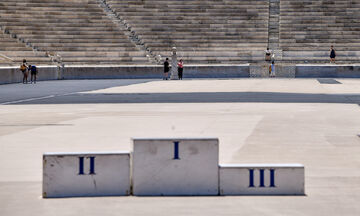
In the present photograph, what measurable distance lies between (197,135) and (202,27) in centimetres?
4561

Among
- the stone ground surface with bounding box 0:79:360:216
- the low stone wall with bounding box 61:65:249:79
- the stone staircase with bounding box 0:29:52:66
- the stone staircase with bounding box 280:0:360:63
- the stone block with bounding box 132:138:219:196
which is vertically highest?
the stone staircase with bounding box 280:0:360:63

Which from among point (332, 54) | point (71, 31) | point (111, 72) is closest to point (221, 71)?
point (111, 72)

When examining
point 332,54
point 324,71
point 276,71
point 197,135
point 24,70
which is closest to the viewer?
point 197,135

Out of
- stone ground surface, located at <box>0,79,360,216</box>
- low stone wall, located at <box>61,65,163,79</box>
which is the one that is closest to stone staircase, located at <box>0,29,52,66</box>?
low stone wall, located at <box>61,65,163,79</box>

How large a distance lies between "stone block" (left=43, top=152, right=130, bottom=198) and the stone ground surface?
6.8 inches

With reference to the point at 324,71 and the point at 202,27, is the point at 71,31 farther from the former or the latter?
the point at 324,71

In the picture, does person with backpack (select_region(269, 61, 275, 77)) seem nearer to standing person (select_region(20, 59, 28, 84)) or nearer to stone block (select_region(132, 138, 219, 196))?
standing person (select_region(20, 59, 28, 84))

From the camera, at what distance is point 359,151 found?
13.5 meters

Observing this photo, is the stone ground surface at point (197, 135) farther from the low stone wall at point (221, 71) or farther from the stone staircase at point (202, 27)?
the stone staircase at point (202, 27)

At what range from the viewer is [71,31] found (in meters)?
59.1

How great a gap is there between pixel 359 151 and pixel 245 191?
4.70 m

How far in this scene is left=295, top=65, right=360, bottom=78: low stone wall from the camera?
181 ft

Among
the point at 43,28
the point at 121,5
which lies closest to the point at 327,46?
the point at 121,5

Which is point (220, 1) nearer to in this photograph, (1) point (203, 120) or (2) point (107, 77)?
(2) point (107, 77)
